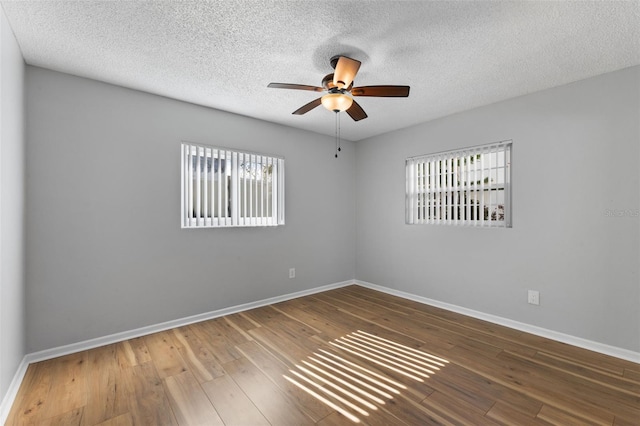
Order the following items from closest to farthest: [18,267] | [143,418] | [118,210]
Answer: [143,418] → [18,267] → [118,210]

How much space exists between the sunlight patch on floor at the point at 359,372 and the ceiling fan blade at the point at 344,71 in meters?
2.26

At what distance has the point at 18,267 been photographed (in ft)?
6.99

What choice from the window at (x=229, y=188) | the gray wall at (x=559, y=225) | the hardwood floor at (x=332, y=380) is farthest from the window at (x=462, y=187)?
the window at (x=229, y=188)

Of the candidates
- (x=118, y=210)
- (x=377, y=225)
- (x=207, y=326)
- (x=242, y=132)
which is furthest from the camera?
(x=377, y=225)

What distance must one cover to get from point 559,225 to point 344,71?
261cm

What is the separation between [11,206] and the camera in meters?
1.95

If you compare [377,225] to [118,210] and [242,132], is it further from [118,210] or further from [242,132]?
[118,210]

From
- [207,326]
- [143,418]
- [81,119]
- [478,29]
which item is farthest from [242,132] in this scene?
[143,418]

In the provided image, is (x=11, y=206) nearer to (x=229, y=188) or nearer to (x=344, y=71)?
(x=229, y=188)

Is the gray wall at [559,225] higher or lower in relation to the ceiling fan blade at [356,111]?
lower

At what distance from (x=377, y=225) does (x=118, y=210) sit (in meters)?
3.46

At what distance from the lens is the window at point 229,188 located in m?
3.22

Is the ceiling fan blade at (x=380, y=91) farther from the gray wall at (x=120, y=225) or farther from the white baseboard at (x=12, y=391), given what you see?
the white baseboard at (x=12, y=391)

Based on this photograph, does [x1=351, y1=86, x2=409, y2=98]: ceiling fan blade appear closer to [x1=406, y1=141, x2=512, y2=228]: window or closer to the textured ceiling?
the textured ceiling
